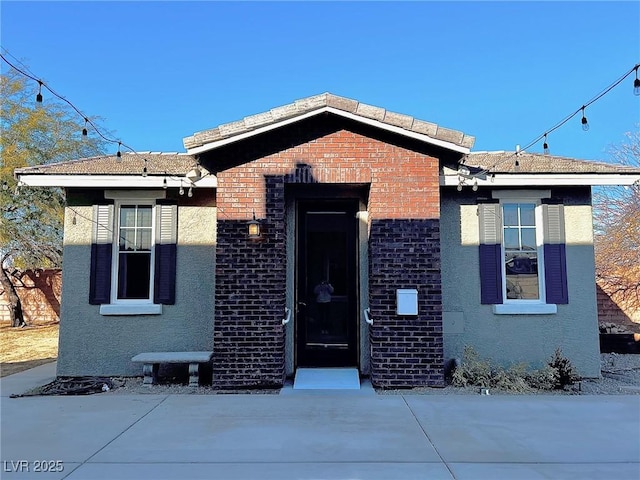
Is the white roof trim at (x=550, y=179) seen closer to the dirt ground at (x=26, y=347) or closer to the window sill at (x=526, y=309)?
the window sill at (x=526, y=309)

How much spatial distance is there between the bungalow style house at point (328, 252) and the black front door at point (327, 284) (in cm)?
2

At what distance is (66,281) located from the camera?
7.30 metres

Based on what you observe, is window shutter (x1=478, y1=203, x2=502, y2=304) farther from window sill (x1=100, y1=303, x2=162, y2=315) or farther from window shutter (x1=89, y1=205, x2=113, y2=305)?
window shutter (x1=89, y1=205, x2=113, y2=305)

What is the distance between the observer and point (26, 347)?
11.0 metres

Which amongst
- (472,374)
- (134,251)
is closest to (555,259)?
(472,374)

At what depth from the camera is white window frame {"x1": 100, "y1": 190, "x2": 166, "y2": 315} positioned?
7.21m

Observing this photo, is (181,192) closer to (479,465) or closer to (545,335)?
(479,465)

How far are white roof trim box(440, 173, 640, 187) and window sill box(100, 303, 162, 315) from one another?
5.10m

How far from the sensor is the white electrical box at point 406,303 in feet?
20.9

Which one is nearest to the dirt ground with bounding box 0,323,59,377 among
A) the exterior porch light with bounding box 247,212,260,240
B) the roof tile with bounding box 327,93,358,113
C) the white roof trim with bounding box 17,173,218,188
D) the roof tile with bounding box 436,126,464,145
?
the white roof trim with bounding box 17,173,218,188

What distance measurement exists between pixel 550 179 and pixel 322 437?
5.38 meters

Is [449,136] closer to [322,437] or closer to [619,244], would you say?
[322,437]

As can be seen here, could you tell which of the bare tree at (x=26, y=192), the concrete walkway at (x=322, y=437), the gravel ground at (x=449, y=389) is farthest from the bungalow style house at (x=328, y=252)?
the bare tree at (x=26, y=192)

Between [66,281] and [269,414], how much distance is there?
439 centimetres
